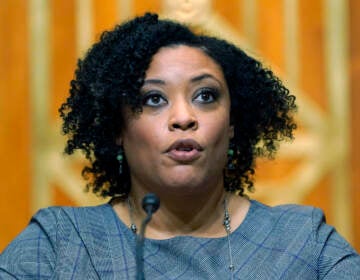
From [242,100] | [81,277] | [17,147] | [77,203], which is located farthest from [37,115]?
[81,277]

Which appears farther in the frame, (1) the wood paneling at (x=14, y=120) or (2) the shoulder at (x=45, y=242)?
(1) the wood paneling at (x=14, y=120)

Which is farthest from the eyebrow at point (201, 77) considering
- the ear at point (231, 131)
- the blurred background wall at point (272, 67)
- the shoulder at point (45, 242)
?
the blurred background wall at point (272, 67)

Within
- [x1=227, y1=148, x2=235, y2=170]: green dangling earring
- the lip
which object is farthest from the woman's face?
[x1=227, y1=148, x2=235, y2=170]: green dangling earring

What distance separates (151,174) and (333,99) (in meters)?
1.57

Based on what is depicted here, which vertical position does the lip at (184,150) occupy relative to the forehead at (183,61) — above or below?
below

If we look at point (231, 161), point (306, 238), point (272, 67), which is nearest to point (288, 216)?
point (306, 238)

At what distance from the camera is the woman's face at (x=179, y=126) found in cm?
189

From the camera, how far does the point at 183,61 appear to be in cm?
199

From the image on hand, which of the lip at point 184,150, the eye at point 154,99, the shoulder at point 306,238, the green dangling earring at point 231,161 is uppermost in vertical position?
the eye at point 154,99

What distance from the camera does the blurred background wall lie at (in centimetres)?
331

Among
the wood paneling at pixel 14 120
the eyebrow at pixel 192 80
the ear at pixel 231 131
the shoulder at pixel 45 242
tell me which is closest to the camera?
the shoulder at pixel 45 242

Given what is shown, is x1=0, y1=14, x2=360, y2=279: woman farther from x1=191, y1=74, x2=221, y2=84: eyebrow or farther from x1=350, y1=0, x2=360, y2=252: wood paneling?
x1=350, y1=0, x2=360, y2=252: wood paneling

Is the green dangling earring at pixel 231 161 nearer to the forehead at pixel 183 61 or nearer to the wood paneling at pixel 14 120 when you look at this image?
the forehead at pixel 183 61

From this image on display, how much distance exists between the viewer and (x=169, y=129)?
189 centimetres
